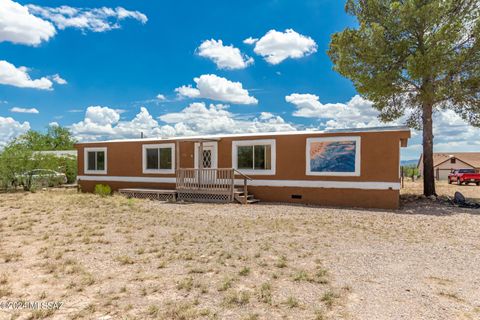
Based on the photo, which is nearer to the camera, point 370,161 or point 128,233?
point 128,233

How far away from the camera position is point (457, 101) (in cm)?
1427

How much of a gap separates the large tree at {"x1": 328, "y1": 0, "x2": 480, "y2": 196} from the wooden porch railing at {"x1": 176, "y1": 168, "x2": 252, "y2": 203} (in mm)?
6518

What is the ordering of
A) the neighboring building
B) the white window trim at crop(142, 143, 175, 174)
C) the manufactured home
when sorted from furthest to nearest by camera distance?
the neighboring building, the white window trim at crop(142, 143, 175, 174), the manufactured home

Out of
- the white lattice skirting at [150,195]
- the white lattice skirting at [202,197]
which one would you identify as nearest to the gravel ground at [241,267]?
the white lattice skirting at [202,197]

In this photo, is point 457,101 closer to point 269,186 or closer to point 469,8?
point 469,8

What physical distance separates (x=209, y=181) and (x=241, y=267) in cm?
884

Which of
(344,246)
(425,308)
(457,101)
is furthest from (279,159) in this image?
(425,308)

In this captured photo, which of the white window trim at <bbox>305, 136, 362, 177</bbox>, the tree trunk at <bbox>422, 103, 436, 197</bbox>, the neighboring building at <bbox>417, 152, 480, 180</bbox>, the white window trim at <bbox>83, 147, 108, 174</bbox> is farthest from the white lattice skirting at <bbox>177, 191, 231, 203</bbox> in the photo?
the neighboring building at <bbox>417, 152, 480, 180</bbox>

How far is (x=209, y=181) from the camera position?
1364 cm


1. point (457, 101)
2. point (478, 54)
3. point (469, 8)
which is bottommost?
point (457, 101)

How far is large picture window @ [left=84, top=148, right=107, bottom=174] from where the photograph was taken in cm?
1694

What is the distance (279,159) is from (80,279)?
372 inches

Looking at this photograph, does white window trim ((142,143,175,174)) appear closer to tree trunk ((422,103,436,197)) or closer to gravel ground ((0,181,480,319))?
gravel ground ((0,181,480,319))

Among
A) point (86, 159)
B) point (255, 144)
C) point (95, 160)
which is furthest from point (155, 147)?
point (255, 144)
